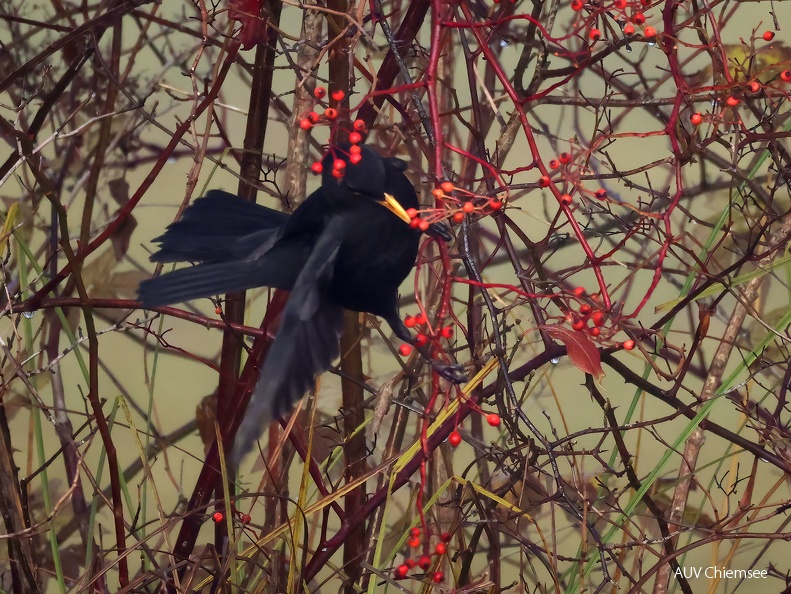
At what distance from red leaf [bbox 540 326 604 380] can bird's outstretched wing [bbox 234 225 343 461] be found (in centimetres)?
13

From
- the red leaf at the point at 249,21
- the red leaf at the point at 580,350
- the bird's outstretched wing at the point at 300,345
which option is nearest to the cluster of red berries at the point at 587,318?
the red leaf at the point at 580,350

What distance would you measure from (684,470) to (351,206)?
0.62 m

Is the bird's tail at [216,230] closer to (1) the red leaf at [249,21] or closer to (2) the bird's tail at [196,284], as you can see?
(2) the bird's tail at [196,284]

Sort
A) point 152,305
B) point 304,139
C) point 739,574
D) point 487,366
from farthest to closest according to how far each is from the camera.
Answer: point 739,574 → point 304,139 → point 487,366 → point 152,305

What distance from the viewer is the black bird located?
0.27 metres

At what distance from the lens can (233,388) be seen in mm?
658

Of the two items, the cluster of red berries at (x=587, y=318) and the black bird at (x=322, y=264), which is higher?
the cluster of red berries at (x=587, y=318)

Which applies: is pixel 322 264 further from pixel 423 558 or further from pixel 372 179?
pixel 423 558

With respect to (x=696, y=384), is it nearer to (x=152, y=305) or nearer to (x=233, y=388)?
(x=233, y=388)

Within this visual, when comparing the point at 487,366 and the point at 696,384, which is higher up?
the point at 696,384

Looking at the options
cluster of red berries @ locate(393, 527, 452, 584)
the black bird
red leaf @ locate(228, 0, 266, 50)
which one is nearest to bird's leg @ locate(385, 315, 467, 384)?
the black bird

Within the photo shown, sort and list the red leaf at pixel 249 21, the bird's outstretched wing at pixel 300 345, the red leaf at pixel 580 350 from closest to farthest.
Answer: the bird's outstretched wing at pixel 300 345 < the red leaf at pixel 580 350 < the red leaf at pixel 249 21

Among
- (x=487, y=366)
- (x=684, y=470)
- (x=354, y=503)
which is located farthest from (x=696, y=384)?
(x=487, y=366)

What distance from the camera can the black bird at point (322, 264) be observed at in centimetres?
27
